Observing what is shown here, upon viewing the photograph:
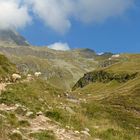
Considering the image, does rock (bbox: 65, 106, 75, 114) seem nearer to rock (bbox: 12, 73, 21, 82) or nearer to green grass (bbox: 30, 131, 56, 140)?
rock (bbox: 12, 73, 21, 82)

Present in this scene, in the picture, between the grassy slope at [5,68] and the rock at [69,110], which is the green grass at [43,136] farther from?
the grassy slope at [5,68]

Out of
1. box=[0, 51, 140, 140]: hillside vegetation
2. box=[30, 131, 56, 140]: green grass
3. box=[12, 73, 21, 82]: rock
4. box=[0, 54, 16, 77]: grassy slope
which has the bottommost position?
box=[30, 131, 56, 140]: green grass

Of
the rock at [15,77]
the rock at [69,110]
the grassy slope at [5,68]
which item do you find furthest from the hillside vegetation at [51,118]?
the grassy slope at [5,68]

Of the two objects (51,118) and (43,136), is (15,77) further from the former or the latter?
(43,136)

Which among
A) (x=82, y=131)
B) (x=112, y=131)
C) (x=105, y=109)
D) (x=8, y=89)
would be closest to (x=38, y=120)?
(x=82, y=131)

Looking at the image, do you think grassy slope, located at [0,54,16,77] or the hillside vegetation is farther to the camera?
grassy slope, located at [0,54,16,77]

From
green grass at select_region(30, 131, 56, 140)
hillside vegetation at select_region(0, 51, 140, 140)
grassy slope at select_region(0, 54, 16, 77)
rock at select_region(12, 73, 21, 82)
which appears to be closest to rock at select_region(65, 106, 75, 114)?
hillside vegetation at select_region(0, 51, 140, 140)

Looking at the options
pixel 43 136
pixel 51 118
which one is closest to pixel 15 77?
pixel 51 118

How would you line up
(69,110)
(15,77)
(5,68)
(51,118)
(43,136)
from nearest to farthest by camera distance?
(43,136)
(51,118)
(69,110)
(15,77)
(5,68)

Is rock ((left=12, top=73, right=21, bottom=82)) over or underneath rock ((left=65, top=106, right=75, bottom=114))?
over

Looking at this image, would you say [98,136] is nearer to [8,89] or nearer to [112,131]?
[112,131]

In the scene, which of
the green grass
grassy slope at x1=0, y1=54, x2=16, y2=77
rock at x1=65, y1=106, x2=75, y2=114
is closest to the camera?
the green grass

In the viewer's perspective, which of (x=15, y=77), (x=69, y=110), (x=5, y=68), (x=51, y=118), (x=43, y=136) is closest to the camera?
(x=43, y=136)

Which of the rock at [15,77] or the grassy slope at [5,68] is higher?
the grassy slope at [5,68]
